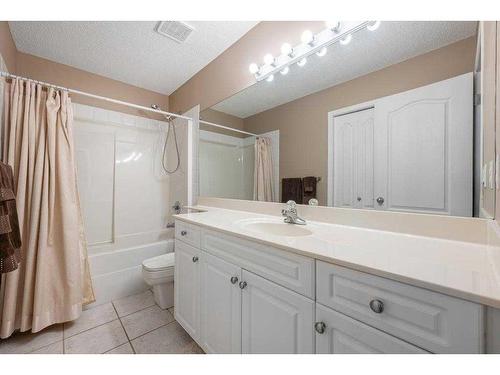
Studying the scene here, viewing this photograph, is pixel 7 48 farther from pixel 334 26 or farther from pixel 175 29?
pixel 334 26

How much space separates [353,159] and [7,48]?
2477 millimetres

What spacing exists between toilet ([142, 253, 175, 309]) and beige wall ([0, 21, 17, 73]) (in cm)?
178

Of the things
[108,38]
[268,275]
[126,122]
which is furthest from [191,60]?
[268,275]

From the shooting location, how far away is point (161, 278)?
1.71 m

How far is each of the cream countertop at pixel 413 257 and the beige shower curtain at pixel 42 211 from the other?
4.44 feet

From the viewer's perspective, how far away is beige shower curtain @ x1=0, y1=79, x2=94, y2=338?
1387 millimetres

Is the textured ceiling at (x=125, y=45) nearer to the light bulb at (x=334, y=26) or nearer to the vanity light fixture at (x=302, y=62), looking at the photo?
the vanity light fixture at (x=302, y=62)

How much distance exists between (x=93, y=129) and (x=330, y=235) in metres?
2.40

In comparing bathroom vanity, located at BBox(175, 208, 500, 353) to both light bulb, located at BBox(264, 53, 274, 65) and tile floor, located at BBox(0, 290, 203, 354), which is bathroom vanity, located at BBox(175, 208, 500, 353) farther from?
light bulb, located at BBox(264, 53, 274, 65)

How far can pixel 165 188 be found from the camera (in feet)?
8.54

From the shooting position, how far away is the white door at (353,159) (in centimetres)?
107

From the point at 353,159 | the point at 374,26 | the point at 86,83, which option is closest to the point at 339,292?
the point at 353,159

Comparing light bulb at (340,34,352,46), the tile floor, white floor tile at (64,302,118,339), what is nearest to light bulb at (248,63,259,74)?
light bulb at (340,34,352,46)

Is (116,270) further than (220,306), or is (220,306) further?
(116,270)
